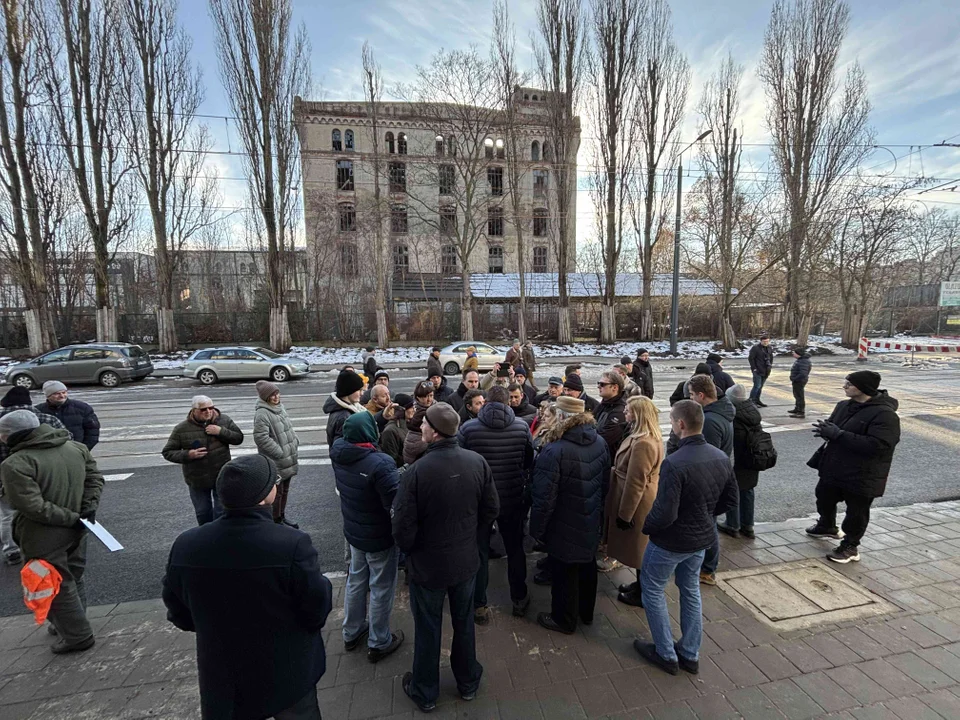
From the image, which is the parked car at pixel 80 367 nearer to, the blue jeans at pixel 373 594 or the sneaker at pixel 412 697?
the blue jeans at pixel 373 594

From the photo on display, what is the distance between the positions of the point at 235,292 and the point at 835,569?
33339 millimetres

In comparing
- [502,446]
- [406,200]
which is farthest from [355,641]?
[406,200]

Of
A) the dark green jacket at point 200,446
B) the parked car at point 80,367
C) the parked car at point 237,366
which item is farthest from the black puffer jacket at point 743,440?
the parked car at point 80,367

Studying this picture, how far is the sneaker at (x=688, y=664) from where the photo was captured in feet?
9.27

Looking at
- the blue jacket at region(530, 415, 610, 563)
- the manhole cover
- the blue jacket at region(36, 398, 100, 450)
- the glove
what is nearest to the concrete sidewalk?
the manhole cover

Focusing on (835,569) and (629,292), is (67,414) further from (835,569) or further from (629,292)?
(629,292)

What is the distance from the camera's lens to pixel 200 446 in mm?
4309

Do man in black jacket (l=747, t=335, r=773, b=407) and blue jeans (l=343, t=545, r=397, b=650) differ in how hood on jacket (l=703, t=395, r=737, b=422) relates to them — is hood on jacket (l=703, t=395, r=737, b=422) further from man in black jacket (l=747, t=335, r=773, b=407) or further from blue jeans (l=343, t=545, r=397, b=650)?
man in black jacket (l=747, t=335, r=773, b=407)

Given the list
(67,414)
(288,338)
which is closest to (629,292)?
(288,338)

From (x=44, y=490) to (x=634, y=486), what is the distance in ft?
14.1

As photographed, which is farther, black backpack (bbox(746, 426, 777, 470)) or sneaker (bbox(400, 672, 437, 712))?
black backpack (bbox(746, 426, 777, 470))

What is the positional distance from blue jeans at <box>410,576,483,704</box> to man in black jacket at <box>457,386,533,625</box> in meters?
0.69

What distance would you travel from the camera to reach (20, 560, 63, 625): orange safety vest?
285cm

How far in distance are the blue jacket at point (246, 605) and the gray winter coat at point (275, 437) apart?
280cm
